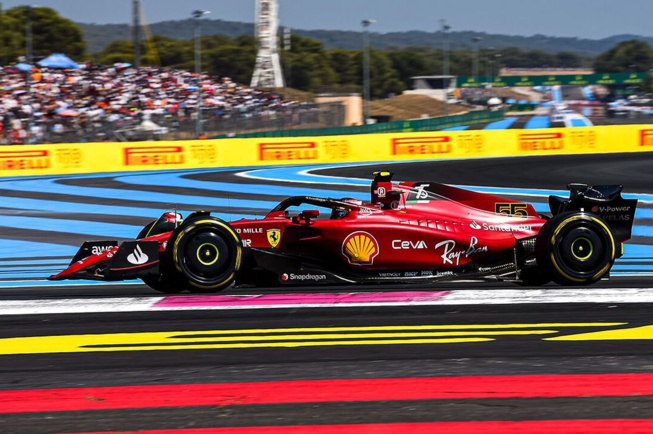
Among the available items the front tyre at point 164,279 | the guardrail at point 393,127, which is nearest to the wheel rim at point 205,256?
the front tyre at point 164,279

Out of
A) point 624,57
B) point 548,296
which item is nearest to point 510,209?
point 548,296

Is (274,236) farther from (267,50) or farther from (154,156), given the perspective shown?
(267,50)

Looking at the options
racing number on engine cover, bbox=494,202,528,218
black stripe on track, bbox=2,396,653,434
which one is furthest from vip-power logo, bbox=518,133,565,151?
black stripe on track, bbox=2,396,653,434

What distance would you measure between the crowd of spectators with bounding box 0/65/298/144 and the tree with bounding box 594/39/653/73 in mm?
88606

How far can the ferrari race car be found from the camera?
9.03 meters

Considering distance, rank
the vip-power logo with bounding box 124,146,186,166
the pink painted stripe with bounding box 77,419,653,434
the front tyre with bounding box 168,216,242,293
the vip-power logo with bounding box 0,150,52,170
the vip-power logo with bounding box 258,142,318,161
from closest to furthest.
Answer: the pink painted stripe with bounding box 77,419,653,434, the front tyre with bounding box 168,216,242,293, the vip-power logo with bounding box 0,150,52,170, the vip-power logo with bounding box 124,146,186,166, the vip-power logo with bounding box 258,142,318,161

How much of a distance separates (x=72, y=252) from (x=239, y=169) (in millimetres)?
13688

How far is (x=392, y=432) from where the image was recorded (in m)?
4.68

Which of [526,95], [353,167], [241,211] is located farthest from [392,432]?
[526,95]

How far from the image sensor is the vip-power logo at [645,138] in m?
30.8

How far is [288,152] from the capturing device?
95.1 feet

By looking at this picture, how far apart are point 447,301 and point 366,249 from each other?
94cm

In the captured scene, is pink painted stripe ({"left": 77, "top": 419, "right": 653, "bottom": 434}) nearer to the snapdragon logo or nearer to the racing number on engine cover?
the snapdragon logo

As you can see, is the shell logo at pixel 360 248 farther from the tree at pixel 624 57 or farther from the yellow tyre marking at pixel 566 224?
the tree at pixel 624 57
